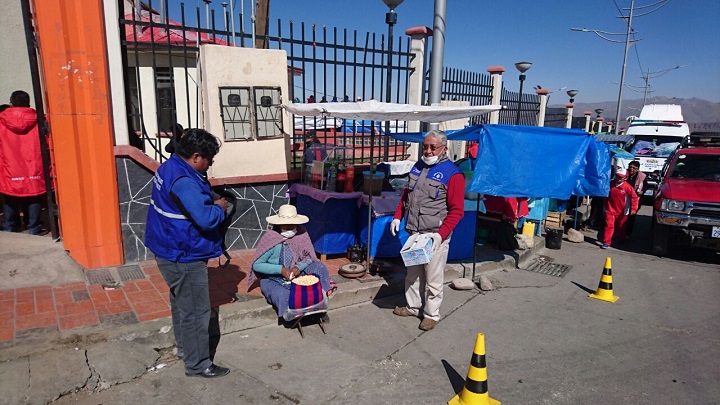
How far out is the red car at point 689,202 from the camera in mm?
7324

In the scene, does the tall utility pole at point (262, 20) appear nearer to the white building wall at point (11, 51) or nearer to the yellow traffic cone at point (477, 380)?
the white building wall at point (11, 51)

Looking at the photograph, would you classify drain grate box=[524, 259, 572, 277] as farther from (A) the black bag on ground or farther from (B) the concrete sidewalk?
(B) the concrete sidewalk

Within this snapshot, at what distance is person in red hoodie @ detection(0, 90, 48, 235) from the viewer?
561 cm

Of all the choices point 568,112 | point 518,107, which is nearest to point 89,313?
point 518,107

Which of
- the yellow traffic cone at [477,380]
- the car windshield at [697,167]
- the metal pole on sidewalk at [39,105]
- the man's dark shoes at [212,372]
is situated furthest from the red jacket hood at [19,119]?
the car windshield at [697,167]

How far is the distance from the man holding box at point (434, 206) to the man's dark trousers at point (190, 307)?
215 cm

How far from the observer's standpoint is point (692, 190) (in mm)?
7699

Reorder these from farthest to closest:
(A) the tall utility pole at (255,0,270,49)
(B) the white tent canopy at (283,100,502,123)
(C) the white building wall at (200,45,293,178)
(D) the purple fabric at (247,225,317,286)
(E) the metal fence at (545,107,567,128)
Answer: (E) the metal fence at (545,107,567,128), (A) the tall utility pole at (255,0,270,49), (C) the white building wall at (200,45,293,178), (B) the white tent canopy at (283,100,502,123), (D) the purple fabric at (247,225,317,286)

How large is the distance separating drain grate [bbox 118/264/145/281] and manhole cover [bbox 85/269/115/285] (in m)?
0.12

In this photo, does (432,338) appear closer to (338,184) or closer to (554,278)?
(338,184)

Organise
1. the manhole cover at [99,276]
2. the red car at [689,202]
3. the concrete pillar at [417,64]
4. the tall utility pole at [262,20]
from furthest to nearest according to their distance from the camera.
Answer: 1. the concrete pillar at [417,64]
2. the red car at [689,202]
3. the tall utility pole at [262,20]
4. the manhole cover at [99,276]

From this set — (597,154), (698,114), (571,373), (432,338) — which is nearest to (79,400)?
(432,338)

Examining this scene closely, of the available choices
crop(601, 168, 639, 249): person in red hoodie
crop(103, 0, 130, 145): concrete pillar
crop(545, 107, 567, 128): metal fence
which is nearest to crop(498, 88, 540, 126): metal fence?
crop(545, 107, 567, 128): metal fence

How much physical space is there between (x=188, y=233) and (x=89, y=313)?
1.70 m
